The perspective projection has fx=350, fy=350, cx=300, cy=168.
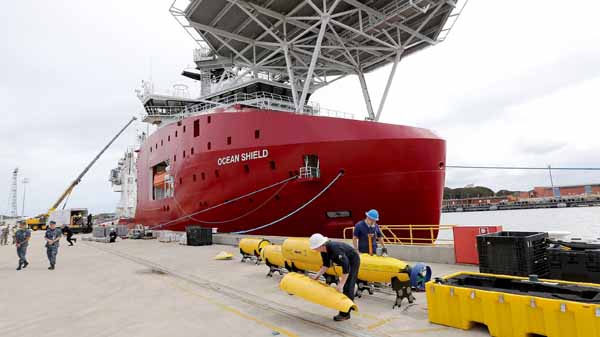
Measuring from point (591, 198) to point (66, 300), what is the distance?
12591cm

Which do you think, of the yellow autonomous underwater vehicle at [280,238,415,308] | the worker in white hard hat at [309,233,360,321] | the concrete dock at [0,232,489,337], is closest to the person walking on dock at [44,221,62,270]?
the concrete dock at [0,232,489,337]

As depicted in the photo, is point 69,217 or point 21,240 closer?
point 21,240

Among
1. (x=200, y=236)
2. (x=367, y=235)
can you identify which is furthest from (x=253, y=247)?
(x=200, y=236)

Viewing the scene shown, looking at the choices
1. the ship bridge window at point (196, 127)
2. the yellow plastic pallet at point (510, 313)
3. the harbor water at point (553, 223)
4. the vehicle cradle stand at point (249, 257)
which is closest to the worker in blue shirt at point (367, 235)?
the yellow plastic pallet at point (510, 313)

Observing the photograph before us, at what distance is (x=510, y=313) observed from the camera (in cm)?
386

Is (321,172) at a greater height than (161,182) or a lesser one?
lesser

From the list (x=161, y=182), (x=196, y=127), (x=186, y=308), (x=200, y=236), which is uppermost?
(x=196, y=127)

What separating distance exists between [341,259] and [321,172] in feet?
25.8

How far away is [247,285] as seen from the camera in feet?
23.6

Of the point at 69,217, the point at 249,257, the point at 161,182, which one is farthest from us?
the point at 69,217

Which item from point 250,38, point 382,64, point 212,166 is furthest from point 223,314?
point 382,64

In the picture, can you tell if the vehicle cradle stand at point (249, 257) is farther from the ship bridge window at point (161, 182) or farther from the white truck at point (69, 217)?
the white truck at point (69, 217)

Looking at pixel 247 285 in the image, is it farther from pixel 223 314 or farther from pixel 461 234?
pixel 461 234

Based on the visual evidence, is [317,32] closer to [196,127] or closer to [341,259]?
[196,127]
